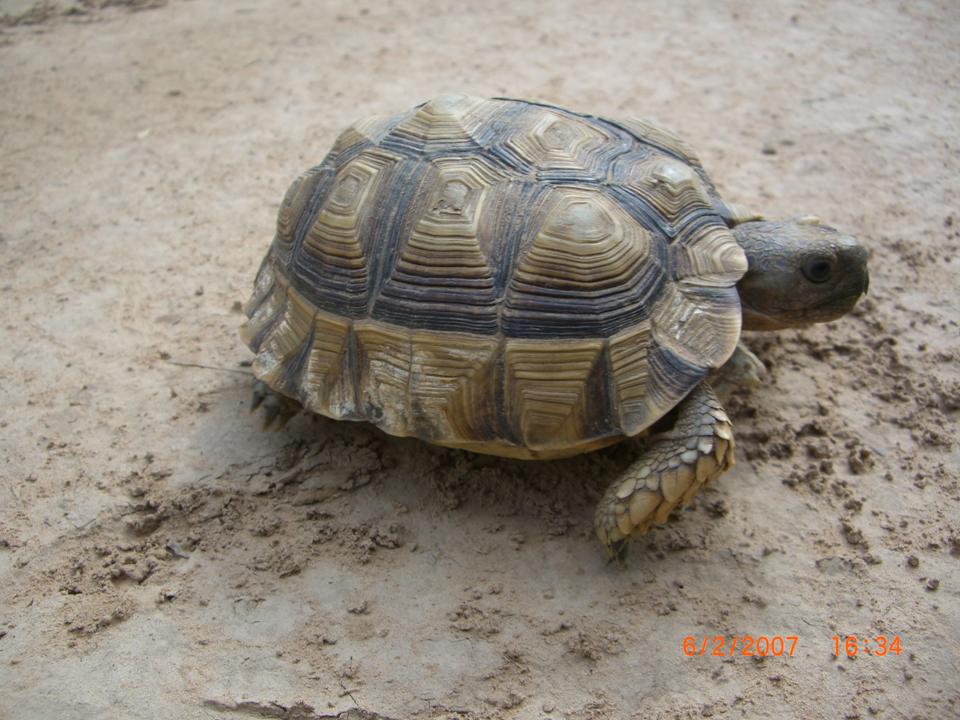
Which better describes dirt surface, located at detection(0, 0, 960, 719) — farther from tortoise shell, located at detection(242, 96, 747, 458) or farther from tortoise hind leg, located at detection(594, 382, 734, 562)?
tortoise shell, located at detection(242, 96, 747, 458)

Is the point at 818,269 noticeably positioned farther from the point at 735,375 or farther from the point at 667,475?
the point at 667,475

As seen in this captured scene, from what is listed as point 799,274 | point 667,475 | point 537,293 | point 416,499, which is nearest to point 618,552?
point 667,475

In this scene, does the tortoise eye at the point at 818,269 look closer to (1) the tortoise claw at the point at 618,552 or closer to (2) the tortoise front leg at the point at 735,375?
(2) the tortoise front leg at the point at 735,375

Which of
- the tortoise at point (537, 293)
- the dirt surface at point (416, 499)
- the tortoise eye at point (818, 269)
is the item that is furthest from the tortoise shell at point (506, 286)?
the dirt surface at point (416, 499)

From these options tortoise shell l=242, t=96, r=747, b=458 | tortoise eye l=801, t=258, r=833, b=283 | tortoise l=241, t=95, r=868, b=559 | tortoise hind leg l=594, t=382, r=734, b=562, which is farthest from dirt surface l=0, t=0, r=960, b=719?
tortoise eye l=801, t=258, r=833, b=283

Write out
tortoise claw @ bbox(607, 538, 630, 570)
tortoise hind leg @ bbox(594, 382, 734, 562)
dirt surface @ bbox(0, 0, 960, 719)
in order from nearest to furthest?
dirt surface @ bbox(0, 0, 960, 719) < tortoise hind leg @ bbox(594, 382, 734, 562) < tortoise claw @ bbox(607, 538, 630, 570)

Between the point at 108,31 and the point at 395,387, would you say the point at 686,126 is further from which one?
the point at 108,31
